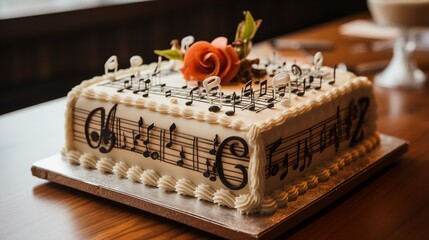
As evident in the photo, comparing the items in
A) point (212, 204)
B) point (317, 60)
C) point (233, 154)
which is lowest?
point (212, 204)

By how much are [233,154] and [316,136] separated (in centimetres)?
30

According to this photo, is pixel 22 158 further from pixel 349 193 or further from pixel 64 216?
pixel 349 193

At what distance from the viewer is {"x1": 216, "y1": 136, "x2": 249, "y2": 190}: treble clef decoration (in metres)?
1.51

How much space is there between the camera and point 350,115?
1888 mm

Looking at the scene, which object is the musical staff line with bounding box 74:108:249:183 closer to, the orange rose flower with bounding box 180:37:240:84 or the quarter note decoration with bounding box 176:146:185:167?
the quarter note decoration with bounding box 176:146:185:167

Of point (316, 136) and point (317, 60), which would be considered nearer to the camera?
point (316, 136)

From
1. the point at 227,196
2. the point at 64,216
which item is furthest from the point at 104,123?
the point at 227,196

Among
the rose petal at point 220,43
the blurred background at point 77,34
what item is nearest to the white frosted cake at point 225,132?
the rose petal at point 220,43

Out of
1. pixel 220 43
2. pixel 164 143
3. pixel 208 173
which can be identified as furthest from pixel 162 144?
pixel 220 43

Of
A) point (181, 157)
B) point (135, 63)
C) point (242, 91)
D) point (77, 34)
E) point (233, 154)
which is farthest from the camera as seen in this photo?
point (77, 34)

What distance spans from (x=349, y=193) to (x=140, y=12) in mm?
3116

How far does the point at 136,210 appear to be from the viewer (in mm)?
1611

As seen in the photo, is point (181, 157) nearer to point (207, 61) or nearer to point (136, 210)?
point (136, 210)

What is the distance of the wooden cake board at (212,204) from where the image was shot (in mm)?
1435
